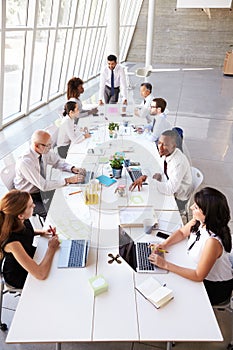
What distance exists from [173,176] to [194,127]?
4.69 metres

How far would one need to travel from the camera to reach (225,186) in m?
4.89

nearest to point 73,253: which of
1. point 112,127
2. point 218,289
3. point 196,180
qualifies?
point 218,289

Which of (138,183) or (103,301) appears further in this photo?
(138,183)

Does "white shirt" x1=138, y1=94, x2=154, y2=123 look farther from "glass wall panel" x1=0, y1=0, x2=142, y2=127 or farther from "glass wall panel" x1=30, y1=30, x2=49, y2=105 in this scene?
"glass wall panel" x1=30, y1=30, x2=49, y2=105

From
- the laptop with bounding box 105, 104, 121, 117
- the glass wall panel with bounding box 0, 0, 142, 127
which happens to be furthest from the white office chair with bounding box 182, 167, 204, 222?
the glass wall panel with bounding box 0, 0, 142, 127

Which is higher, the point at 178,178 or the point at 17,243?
the point at 178,178

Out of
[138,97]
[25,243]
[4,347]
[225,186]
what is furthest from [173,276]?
[138,97]

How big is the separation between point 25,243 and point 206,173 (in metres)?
3.73

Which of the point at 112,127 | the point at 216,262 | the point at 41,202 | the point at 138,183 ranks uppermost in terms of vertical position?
the point at 112,127

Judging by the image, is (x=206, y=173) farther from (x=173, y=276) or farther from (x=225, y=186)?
(x=173, y=276)

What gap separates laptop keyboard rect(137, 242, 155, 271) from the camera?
2109mm

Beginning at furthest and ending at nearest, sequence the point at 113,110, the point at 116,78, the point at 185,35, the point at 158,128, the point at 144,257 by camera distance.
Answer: the point at 185,35
the point at 116,78
the point at 113,110
the point at 158,128
the point at 144,257

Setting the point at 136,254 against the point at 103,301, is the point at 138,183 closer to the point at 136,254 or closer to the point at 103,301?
the point at 136,254

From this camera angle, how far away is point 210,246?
2.05 meters
